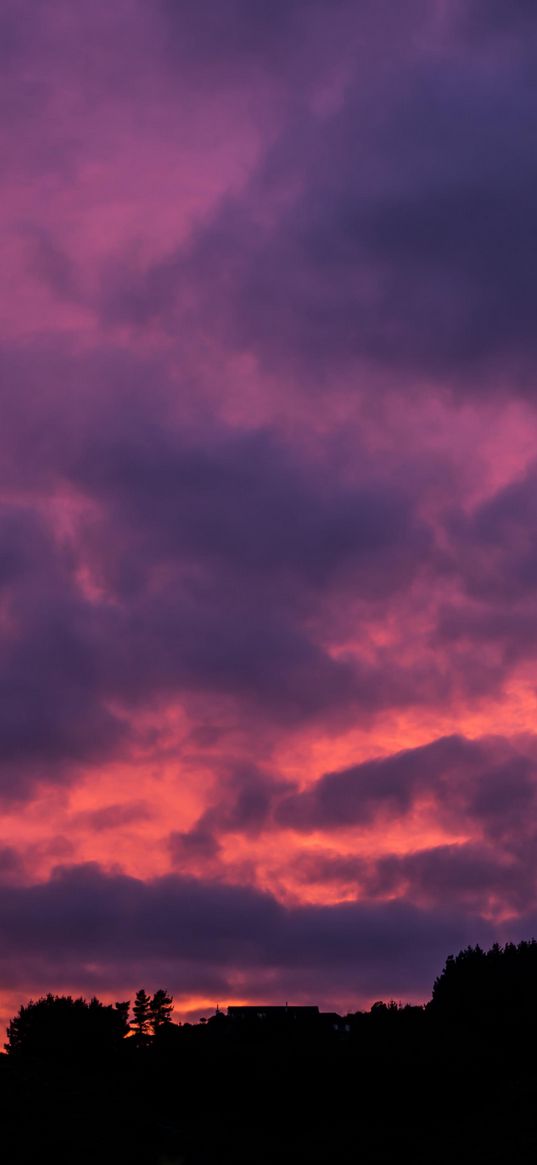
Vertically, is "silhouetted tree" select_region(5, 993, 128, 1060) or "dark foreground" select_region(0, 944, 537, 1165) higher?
"silhouetted tree" select_region(5, 993, 128, 1060)

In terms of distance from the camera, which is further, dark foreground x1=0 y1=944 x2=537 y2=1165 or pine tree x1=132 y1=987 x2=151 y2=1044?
pine tree x1=132 y1=987 x2=151 y2=1044

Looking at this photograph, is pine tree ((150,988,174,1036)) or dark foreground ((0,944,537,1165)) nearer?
dark foreground ((0,944,537,1165))

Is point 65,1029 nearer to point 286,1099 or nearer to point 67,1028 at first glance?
point 67,1028

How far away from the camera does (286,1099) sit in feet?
266

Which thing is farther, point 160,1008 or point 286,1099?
point 160,1008

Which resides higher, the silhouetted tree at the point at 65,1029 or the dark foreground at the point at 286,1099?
the silhouetted tree at the point at 65,1029

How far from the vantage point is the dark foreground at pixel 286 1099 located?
5200 centimetres

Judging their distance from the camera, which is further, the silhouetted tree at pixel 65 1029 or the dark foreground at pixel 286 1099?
the silhouetted tree at pixel 65 1029

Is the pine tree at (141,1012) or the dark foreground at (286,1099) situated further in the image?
the pine tree at (141,1012)

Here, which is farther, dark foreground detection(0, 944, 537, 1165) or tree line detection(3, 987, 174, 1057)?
tree line detection(3, 987, 174, 1057)

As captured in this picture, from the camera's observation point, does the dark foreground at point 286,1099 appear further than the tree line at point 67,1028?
No

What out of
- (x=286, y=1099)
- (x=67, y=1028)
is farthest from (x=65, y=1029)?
(x=286, y=1099)

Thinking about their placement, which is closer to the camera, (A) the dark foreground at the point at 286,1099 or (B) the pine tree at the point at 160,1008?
(A) the dark foreground at the point at 286,1099

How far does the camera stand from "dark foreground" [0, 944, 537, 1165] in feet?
171
